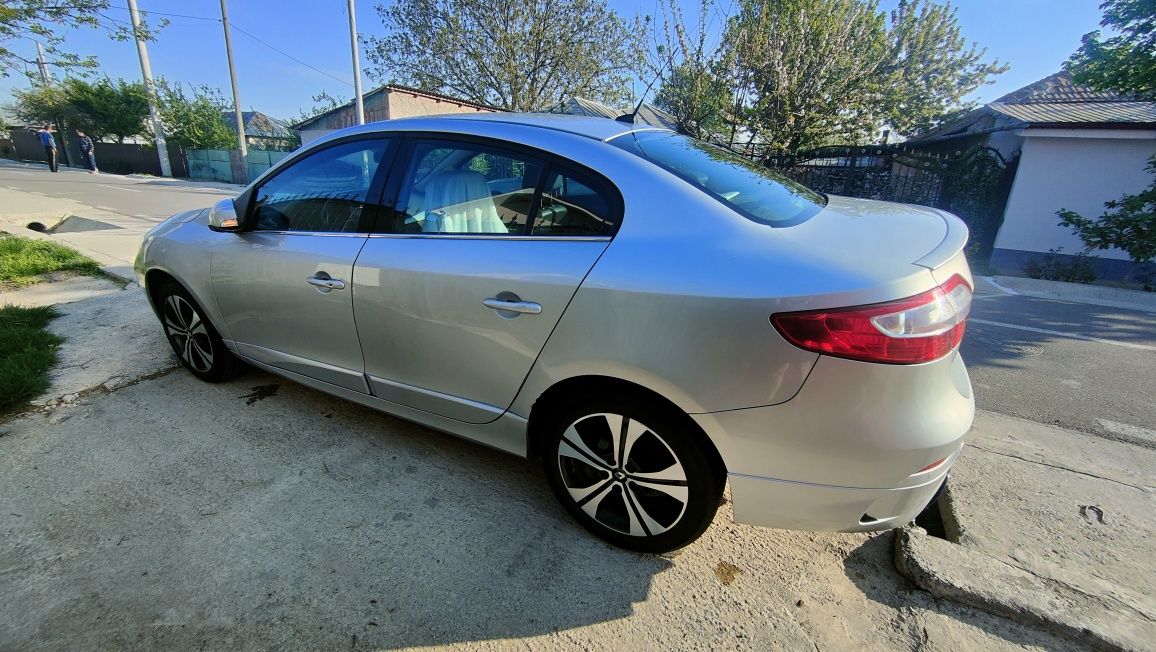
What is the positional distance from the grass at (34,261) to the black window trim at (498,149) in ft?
17.4

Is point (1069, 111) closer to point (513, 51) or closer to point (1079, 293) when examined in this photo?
point (1079, 293)

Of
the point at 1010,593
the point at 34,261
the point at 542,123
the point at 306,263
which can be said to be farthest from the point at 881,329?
the point at 34,261

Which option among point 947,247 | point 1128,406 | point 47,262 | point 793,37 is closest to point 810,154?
point 793,37

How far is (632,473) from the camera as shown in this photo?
1.88m

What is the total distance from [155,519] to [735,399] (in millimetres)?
2346

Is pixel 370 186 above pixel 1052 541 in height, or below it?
above

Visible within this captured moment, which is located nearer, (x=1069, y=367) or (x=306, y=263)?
(x=306, y=263)

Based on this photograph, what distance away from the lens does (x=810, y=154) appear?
14.4 meters

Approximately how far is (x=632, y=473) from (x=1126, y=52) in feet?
38.6

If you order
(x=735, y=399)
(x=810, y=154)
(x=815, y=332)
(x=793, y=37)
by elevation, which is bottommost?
(x=735, y=399)

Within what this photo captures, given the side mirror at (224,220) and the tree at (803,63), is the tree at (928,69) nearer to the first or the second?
the tree at (803,63)

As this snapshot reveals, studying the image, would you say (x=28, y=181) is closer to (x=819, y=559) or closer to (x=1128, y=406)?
(x=819, y=559)

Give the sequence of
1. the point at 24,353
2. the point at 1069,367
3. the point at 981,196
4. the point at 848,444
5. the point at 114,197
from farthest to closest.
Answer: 1. the point at 114,197
2. the point at 981,196
3. the point at 1069,367
4. the point at 24,353
5. the point at 848,444

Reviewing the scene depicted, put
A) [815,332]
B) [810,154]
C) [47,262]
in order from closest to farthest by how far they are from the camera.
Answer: [815,332] < [47,262] < [810,154]
